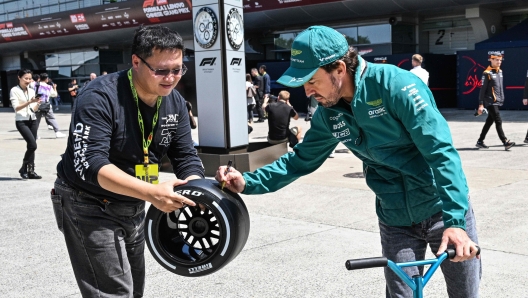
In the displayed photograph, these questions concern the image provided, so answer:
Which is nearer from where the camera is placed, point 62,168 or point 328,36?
point 328,36

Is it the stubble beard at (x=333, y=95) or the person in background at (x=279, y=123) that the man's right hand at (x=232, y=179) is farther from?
the person in background at (x=279, y=123)

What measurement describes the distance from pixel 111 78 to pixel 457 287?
1864 millimetres

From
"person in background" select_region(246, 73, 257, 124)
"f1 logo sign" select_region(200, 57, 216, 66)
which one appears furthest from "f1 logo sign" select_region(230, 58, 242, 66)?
"person in background" select_region(246, 73, 257, 124)

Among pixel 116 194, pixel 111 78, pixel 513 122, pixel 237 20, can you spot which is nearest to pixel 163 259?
pixel 116 194

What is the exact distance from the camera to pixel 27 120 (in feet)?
33.8

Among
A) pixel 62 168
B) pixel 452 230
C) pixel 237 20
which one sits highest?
pixel 237 20

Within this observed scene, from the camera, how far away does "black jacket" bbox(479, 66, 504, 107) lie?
1219 centimetres

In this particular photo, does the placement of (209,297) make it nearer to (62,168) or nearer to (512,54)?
(62,168)

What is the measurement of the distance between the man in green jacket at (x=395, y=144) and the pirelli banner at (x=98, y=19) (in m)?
27.2

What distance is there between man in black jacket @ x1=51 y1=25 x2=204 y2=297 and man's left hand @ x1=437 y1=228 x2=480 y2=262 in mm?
1118

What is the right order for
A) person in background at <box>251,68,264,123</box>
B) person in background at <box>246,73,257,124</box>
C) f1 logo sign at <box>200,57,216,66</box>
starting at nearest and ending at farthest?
f1 logo sign at <box>200,57,216,66</box> < person in background at <box>246,73,257,124</box> < person in background at <box>251,68,264,123</box>

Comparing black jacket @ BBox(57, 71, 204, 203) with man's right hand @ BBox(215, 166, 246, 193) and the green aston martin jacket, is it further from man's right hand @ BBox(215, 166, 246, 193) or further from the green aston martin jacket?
the green aston martin jacket

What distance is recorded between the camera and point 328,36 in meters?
2.69

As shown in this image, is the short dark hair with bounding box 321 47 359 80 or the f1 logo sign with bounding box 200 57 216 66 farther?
the f1 logo sign with bounding box 200 57 216 66
